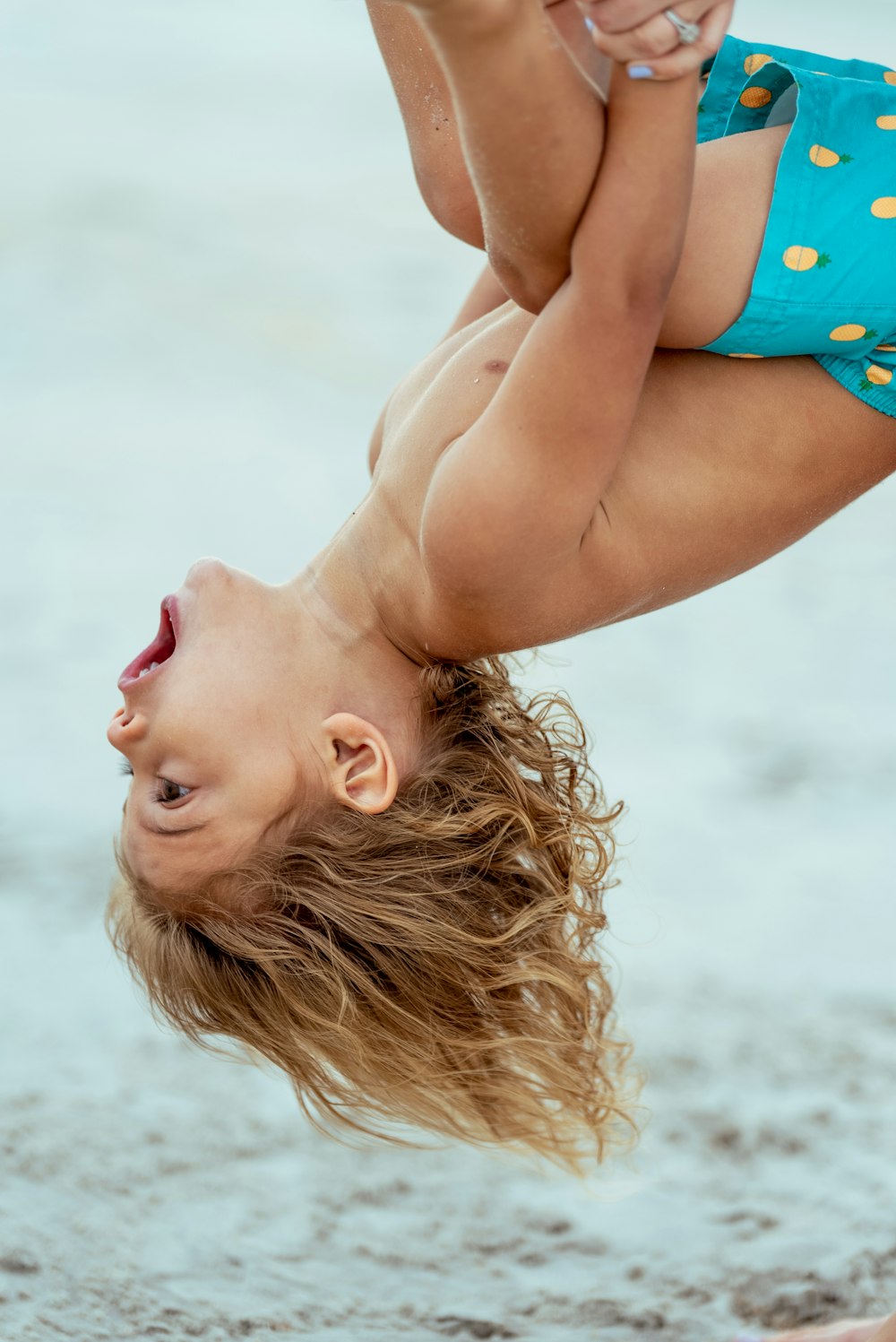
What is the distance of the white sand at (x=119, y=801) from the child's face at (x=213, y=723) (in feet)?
3.14

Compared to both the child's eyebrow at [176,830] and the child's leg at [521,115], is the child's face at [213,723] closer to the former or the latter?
the child's eyebrow at [176,830]

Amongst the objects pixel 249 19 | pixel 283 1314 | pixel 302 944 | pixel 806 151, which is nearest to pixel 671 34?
pixel 806 151

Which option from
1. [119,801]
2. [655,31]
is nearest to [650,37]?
[655,31]

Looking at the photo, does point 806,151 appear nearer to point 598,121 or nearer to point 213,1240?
point 598,121

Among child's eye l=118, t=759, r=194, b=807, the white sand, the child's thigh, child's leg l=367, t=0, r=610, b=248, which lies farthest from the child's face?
the white sand

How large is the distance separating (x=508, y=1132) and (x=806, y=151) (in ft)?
4.21

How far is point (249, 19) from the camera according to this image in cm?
793

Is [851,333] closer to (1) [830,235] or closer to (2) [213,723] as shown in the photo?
(1) [830,235]

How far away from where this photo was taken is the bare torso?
4.66ft

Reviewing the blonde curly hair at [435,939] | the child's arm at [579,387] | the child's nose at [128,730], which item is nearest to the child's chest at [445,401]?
the child's arm at [579,387]

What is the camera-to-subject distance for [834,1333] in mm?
2062

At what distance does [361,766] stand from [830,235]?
781mm

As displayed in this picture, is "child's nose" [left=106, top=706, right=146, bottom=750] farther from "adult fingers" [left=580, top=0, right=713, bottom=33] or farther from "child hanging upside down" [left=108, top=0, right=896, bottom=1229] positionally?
"adult fingers" [left=580, top=0, right=713, bottom=33]

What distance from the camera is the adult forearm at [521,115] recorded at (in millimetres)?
1048
